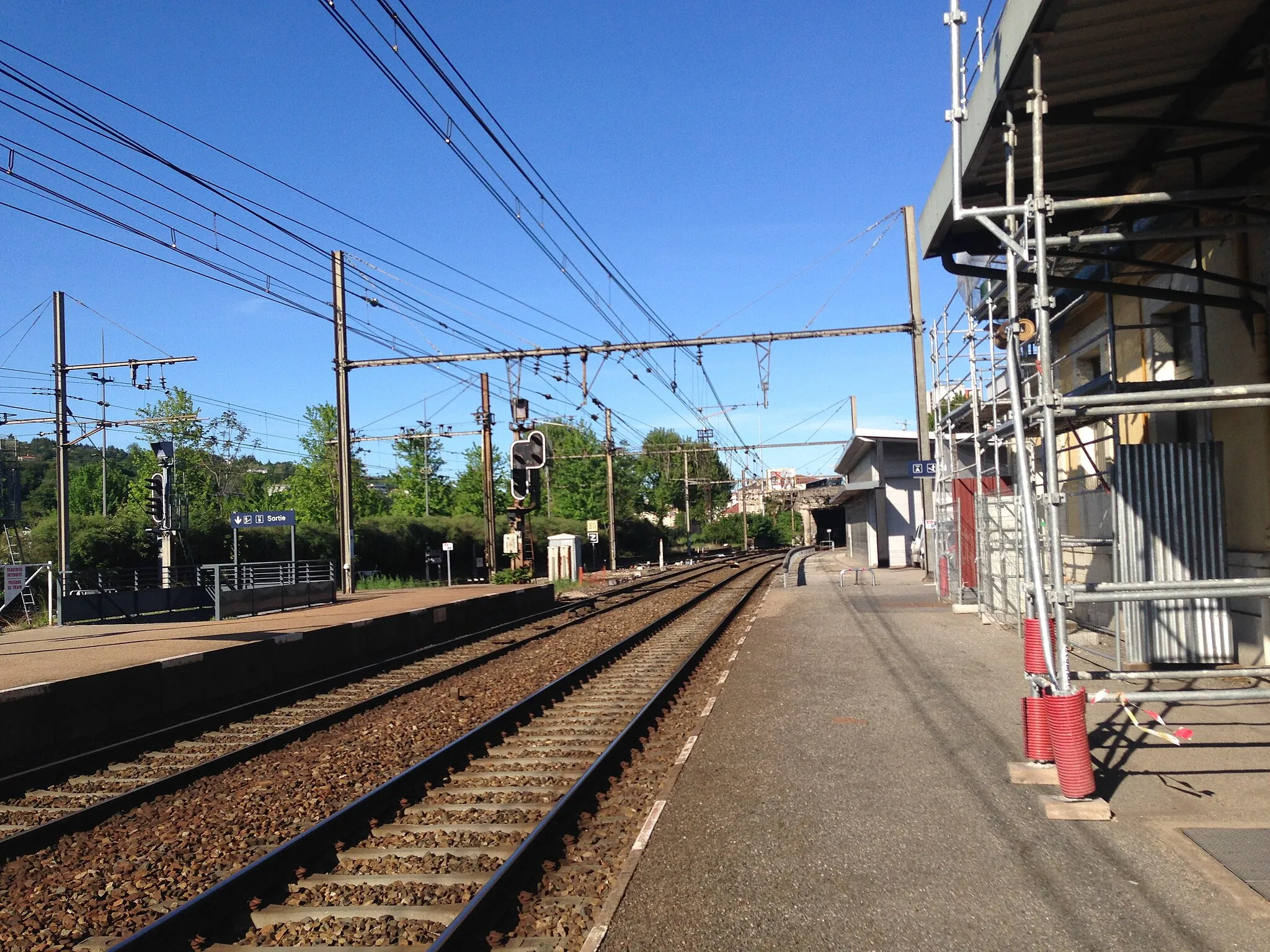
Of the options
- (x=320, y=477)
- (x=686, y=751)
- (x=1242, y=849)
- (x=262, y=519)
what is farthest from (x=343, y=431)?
(x=320, y=477)

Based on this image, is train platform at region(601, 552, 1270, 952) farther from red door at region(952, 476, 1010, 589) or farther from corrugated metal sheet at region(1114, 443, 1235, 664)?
red door at region(952, 476, 1010, 589)

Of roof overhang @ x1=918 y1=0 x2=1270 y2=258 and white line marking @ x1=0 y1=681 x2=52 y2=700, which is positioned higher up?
roof overhang @ x1=918 y1=0 x2=1270 y2=258

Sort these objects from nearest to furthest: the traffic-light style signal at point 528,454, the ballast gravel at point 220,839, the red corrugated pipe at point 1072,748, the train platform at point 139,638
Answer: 1. the ballast gravel at point 220,839
2. the red corrugated pipe at point 1072,748
3. the train platform at point 139,638
4. the traffic-light style signal at point 528,454

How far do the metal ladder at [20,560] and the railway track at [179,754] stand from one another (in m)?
13.8

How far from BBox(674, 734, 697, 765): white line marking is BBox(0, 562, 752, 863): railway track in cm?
378

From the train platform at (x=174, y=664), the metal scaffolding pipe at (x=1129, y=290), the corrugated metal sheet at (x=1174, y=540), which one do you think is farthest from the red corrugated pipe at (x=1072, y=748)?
the train platform at (x=174, y=664)

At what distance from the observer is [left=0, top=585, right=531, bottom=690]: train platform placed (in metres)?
12.5

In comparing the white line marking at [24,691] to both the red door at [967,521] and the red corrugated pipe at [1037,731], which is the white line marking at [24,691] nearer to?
the red corrugated pipe at [1037,731]

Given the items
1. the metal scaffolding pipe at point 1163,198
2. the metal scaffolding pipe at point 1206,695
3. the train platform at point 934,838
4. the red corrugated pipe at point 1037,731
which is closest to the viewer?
the train platform at point 934,838

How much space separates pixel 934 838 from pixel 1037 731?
5.14 feet

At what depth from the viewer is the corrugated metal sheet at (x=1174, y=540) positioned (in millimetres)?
9883

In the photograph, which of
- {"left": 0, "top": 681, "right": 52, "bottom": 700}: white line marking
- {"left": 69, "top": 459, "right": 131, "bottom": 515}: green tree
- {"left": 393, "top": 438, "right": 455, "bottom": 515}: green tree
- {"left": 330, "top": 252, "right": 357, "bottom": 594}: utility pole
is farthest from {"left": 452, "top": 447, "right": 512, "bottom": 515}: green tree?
{"left": 0, "top": 681, "right": 52, "bottom": 700}: white line marking

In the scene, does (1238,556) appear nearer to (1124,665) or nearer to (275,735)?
(1124,665)

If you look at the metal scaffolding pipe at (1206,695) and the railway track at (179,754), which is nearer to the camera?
the metal scaffolding pipe at (1206,695)
